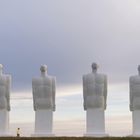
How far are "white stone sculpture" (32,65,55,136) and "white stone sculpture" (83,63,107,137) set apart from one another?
1.64m

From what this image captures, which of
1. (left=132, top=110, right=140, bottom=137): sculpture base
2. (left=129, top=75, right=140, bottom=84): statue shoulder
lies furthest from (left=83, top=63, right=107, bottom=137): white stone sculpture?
(left=132, top=110, right=140, bottom=137): sculpture base

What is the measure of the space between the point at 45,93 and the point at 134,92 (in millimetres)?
4203

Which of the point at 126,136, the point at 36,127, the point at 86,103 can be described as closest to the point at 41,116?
the point at 36,127

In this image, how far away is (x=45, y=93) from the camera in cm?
2638

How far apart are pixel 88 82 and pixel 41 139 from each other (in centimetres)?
348

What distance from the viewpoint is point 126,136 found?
24688 millimetres

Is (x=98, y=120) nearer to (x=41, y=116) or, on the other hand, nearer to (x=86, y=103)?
(x=86, y=103)

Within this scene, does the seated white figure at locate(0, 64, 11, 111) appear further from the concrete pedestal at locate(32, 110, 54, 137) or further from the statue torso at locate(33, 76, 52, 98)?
the concrete pedestal at locate(32, 110, 54, 137)

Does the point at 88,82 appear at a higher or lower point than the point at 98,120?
higher

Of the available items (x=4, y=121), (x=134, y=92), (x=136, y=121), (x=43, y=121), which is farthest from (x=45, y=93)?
(x=136, y=121)

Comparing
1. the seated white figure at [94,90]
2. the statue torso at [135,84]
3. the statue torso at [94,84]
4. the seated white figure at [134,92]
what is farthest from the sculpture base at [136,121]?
the statue torso at [94,84]

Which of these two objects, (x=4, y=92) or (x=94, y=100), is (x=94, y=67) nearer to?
(x=94, y=100)

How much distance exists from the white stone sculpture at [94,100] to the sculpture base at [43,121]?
5.87ft

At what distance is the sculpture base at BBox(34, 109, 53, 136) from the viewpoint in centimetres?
2630
